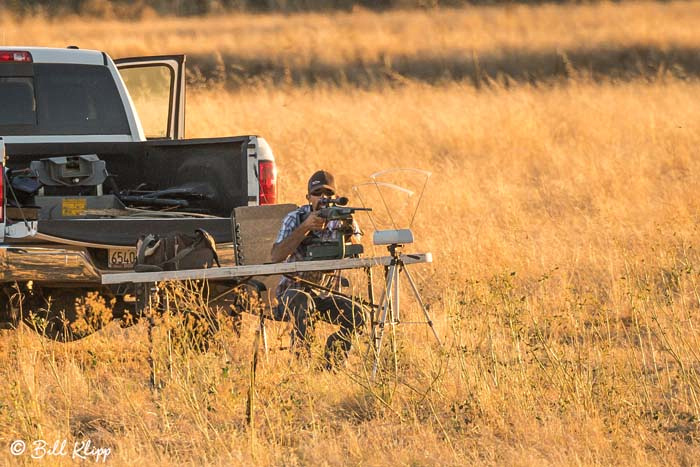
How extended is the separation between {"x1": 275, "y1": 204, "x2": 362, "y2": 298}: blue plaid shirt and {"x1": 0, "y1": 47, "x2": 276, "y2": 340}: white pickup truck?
28cm

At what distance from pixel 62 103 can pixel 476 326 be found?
9.81ft

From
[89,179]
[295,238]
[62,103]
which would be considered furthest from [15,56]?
[295,238]

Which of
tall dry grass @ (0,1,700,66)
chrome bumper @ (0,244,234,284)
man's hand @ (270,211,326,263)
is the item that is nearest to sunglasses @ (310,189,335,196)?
man's hand @ (270,211,326,263)

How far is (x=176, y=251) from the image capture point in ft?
21.8

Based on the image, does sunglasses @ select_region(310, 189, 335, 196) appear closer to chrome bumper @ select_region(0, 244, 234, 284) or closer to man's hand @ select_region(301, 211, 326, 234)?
man's hand @ select_region(301, 211, 326, 234)

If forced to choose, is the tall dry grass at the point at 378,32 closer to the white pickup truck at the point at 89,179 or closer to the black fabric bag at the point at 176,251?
the white pickup truck at the point at 89,179

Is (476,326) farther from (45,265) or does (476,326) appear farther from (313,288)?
(45,265)

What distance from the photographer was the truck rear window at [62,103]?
833 cm

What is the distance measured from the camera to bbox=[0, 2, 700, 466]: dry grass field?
227 inches

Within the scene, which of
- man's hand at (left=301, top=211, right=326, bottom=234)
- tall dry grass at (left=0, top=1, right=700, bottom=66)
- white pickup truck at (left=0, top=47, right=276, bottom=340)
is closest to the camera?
white pickup truck at (left=0, top=47, right=276, bottom=340)

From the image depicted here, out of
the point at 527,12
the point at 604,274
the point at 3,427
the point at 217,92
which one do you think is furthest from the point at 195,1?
the point at 3,427

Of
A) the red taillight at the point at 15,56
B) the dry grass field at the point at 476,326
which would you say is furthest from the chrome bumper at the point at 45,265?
the red taillight at the point at 15,56

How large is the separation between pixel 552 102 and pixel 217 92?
4.76 meters

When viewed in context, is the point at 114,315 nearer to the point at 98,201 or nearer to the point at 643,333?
the point at 98,201
